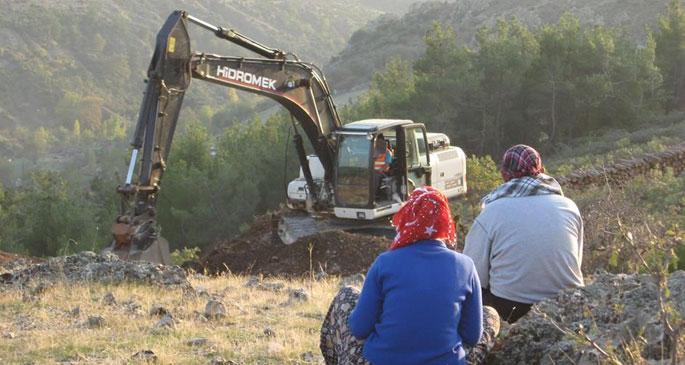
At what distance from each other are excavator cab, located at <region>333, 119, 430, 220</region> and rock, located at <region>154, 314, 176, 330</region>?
7.27 m

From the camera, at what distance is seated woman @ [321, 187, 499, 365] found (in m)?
4.27

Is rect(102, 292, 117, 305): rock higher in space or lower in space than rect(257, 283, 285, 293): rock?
higher

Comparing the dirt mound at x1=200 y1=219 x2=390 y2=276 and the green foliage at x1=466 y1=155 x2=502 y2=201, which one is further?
the green foliage at x1=466 y1=155 x2=502 y2=201

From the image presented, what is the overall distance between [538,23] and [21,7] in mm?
98208

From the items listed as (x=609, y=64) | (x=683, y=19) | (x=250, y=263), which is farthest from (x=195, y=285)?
(x=683, y=19)

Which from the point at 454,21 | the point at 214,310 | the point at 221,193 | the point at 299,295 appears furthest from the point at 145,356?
the point at 454,21

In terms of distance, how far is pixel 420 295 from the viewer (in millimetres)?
4273

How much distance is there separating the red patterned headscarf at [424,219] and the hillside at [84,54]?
117 m

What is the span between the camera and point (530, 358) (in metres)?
4.84

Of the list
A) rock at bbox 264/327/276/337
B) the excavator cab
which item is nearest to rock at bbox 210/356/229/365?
rock at bbox 264/327/276/337

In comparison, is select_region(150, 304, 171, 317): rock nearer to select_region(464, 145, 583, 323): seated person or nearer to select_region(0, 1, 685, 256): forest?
select_region(464, 145, 583, 323): seated person

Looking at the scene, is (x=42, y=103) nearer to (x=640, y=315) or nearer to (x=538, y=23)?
(x=538, y=23)

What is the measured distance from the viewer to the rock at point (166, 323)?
7697 millimetres

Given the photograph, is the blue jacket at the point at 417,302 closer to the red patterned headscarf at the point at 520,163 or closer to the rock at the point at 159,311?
the red patterned headscarf at the point at 520,163
